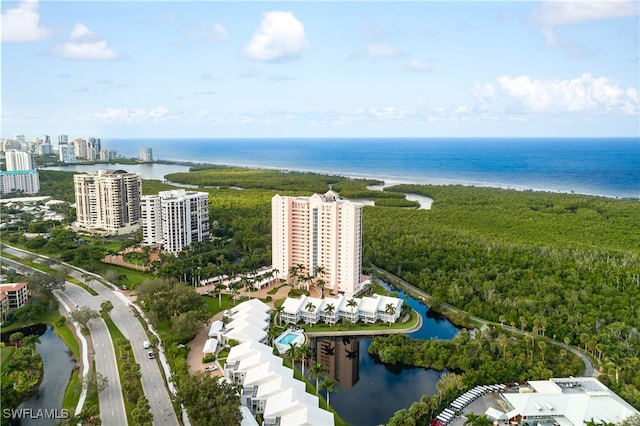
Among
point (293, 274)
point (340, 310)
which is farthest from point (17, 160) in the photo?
point (340, 310)

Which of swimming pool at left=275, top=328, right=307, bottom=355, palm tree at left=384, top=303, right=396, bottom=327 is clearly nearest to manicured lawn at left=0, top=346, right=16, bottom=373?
swimming pool at left=275, top=328, right=307, bottom=355

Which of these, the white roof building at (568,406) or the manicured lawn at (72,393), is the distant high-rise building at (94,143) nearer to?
the manicured lawn at (72,393)

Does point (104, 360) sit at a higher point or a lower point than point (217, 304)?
lower

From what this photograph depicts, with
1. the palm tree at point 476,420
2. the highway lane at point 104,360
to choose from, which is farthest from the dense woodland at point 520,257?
the palm tree at point 476,420

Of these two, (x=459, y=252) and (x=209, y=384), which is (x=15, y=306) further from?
(x=459, y=252)

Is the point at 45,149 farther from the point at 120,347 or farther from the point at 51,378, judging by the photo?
the point at 51,378
